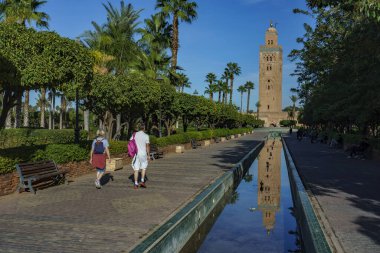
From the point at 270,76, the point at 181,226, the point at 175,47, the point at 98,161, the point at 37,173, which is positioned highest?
the point at 270,76

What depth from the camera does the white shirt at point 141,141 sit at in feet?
35.3

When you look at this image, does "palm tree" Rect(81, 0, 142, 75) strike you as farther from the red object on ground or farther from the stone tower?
the stone tower

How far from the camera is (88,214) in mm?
7605

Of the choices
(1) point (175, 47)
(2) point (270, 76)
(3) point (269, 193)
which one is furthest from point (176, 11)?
(2) point (270, 76)

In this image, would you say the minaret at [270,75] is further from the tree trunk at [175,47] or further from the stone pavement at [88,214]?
the stone pavement at [88,214]

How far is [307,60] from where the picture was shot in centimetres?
2364

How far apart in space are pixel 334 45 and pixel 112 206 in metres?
16.1

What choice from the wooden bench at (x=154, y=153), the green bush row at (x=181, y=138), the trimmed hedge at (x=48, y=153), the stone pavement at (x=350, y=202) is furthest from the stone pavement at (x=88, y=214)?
the green bush row at (x=181, y=138)

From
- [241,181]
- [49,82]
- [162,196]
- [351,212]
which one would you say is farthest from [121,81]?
[351,212]

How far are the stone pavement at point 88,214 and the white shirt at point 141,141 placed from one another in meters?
1.06

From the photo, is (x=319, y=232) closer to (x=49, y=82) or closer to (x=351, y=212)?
(x=351, y=212)

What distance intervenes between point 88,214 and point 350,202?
5827 mm

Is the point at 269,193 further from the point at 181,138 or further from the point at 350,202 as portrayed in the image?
the point at 181,138

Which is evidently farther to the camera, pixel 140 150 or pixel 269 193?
pixel 269 193
